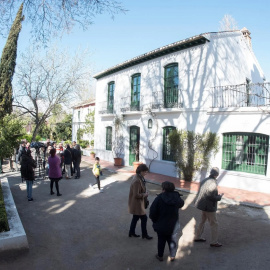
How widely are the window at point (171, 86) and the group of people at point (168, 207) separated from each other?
778 cm

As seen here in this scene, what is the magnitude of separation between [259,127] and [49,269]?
8789mm

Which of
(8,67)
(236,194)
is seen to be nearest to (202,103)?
(236,194)

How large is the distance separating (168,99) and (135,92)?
118 inches

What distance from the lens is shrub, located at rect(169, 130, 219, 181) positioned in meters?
10.7

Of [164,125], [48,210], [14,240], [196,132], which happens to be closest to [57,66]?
[164,125]

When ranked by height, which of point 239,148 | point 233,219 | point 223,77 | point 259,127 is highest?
point 223,77

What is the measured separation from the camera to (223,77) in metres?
11.5

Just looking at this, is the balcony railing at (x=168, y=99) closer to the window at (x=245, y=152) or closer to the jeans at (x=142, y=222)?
the window at (x=245, y=152)

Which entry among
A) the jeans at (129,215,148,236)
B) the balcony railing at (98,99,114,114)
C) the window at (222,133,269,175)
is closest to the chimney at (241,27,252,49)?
the window at (222,133,269,175)

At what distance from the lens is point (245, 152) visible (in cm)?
1007

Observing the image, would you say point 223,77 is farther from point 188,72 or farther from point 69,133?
point 69,133

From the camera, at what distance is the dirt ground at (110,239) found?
4230mm

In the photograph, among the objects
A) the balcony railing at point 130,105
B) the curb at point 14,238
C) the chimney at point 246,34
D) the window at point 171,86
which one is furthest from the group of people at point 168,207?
the chimney at point 246,34

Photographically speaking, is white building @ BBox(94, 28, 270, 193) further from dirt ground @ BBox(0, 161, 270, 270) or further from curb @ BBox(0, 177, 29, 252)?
curb @ BBox(0, 177, 29, 252)
